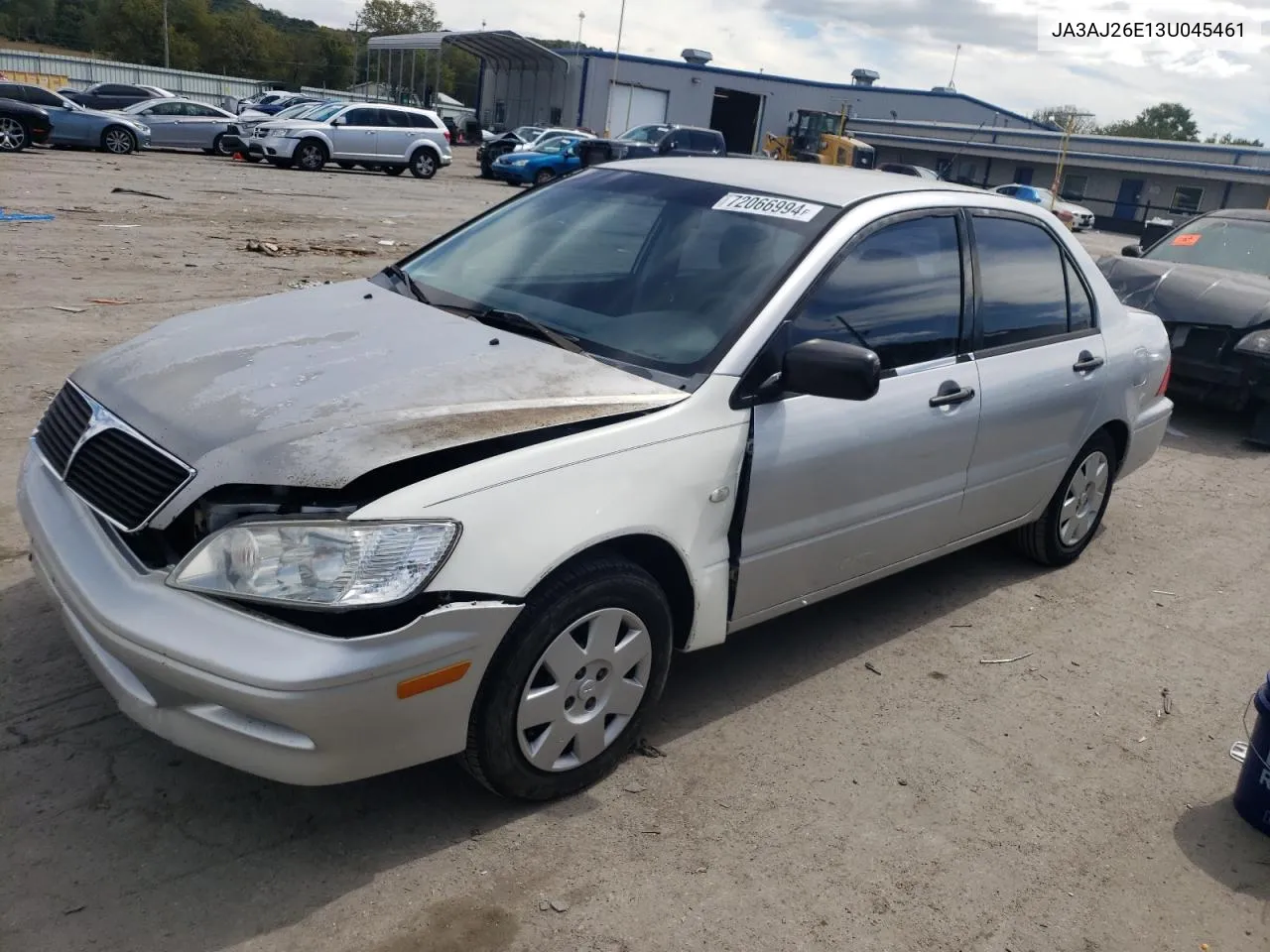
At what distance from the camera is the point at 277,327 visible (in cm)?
343

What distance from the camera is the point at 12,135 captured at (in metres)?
21.1

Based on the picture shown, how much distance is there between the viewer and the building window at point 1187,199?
4216 cm

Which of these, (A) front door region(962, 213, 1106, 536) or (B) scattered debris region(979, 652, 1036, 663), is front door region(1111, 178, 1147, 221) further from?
(B) scattered debris region(979, 652, 1036, 663)

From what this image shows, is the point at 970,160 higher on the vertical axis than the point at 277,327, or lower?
higher

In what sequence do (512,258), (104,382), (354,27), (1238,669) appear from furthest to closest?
1. (354,27)
2. (1238,669)
3. (512,258)
4. (104,382)

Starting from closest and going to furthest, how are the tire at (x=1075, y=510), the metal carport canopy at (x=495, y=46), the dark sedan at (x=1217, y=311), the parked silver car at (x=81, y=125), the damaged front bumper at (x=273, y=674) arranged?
the damaged front bumper at (x=273, y=674), the tire at (x=1075, y=510), the dark sedan at (x=1217, y=311), the parked silver car at (x=81, y=125), the metal carport canopy at (x=495, y=46)

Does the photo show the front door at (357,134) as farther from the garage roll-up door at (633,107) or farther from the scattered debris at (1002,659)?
the garage roll-up door at (633,107)

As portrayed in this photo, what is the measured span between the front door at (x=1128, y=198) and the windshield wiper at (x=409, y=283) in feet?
150

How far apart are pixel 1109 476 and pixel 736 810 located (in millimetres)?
3205

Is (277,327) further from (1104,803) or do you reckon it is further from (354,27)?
(354,27)

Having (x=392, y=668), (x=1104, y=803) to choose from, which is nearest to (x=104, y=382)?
(x=392, y=668)

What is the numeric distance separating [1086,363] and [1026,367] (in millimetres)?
537

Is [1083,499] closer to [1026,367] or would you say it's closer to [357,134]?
[1026,367]

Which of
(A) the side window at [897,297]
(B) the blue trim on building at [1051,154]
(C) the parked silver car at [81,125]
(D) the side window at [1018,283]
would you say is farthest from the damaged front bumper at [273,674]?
(B) the blue trim on building at [1051,154]
